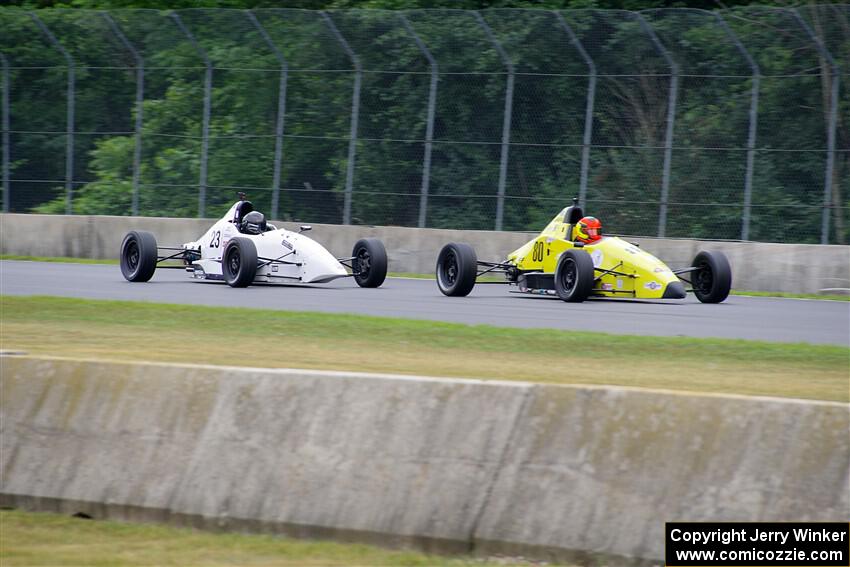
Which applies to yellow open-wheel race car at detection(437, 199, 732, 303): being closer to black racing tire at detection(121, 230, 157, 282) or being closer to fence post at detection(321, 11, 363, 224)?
black racing tire at detection(121, 230, 157, 282)

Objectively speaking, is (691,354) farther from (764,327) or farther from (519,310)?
(519,310)

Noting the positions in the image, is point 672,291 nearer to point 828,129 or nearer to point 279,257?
point 279,257

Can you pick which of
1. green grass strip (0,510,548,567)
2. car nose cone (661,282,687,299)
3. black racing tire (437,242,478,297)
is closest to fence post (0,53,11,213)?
black racing tire (437,242,478,297)

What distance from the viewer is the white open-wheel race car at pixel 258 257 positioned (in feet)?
60.3

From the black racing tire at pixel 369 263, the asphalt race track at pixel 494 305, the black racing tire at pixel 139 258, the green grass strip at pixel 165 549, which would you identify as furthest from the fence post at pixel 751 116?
the green grass strip at pixel 165 549

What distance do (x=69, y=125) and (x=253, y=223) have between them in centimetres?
941

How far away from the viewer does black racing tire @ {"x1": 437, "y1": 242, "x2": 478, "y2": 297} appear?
58.3 ft

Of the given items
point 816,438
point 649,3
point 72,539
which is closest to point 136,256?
point 72,539

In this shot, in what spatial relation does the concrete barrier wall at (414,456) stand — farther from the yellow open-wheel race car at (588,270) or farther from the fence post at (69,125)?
the fence post at (69,125)

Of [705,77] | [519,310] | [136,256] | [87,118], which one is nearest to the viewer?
[519,310]

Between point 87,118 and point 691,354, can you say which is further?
point 87,118

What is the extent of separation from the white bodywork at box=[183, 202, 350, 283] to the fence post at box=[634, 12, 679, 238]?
20.1 ft

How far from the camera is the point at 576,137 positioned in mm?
22875

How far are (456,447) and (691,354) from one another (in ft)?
17.5
